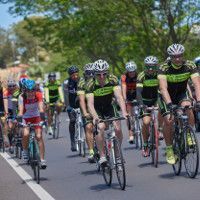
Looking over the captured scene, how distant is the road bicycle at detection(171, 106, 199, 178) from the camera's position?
11.4 metres

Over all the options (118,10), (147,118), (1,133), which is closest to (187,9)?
(118,10)

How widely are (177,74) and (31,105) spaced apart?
3.34m

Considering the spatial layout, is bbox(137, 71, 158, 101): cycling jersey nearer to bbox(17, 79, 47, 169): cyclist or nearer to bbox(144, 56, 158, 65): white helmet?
bbox(144, 56, 158, 65): white helmet

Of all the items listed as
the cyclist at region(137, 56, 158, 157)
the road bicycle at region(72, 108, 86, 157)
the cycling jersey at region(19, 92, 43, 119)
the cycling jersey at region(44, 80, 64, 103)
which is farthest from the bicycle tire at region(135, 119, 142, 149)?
the cycling jersey at region(44, 80, 64, 103)

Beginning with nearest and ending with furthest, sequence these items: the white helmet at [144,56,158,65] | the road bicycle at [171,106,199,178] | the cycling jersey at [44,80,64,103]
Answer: the road bicycle at [171,106,199,178] < the white helmet at [144,56,158,65] < the cycling jersey at [44,80,64,103]

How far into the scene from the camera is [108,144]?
37.7 feet

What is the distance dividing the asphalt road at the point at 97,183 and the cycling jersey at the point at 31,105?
1104mm

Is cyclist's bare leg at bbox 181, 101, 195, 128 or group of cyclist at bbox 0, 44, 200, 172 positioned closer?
group of cyclist at bbox 0, 44, 200, 172

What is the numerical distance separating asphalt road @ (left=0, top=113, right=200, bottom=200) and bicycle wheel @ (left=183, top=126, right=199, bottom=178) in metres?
0.14

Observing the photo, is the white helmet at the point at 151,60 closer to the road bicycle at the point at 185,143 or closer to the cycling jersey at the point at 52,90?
the road bicycle at the point at 185,143

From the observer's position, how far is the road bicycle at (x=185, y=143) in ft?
37.4

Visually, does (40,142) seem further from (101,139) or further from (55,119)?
(55,119)

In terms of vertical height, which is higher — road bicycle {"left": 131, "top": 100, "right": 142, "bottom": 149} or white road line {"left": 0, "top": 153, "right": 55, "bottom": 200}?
road bicycle {"left": 131, "top": 100, "right": 142, "bottom": 149}

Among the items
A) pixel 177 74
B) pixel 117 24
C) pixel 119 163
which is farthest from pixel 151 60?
pixel 117 24
